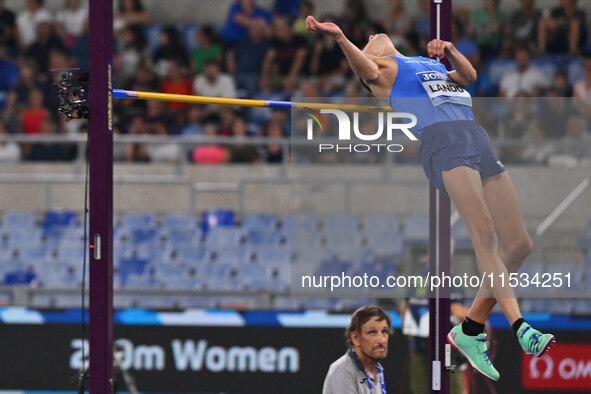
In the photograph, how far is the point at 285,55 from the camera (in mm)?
13633

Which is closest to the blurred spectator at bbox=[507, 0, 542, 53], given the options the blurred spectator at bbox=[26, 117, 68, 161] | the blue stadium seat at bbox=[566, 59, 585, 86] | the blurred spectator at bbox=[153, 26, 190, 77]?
the blue stadium seat at bbox=[566, 59, 585, 86]

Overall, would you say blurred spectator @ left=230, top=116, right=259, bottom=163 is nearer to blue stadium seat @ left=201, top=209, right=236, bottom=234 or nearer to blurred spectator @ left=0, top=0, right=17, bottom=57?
blue stadium seat @ left=201, top=209, right=236, bottom=234

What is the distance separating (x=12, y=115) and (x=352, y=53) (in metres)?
8.42

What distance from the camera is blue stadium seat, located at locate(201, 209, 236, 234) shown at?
1146 cm

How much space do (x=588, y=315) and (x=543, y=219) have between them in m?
3.48

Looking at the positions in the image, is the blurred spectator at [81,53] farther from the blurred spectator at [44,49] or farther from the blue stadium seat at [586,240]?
the blue stadium seat at [586,240]

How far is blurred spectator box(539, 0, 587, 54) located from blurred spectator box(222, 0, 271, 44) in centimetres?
364

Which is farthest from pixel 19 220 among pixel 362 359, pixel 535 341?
pixel 535 341

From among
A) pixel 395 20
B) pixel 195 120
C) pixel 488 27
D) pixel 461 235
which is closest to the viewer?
pixel 461 235

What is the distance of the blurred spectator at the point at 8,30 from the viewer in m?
14.4

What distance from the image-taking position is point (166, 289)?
9.78 metres

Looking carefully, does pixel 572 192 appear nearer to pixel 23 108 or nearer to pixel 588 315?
pixel 588 315

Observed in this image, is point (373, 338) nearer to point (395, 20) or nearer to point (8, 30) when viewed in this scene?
point (395, 20)

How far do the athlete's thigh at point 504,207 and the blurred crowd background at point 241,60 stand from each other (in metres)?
6.26
